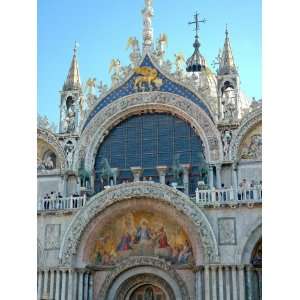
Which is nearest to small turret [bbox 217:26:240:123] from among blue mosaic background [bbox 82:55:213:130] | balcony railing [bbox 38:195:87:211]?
blue mosaic background [bbox 82:55:213:130]

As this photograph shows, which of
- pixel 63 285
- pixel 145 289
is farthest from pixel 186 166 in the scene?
pixel 63 285

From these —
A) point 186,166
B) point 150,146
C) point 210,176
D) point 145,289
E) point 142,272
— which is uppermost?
point 150,146

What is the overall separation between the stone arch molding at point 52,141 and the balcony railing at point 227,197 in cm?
564

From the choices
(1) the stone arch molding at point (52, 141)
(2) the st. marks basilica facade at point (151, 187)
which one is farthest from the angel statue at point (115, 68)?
(1) the stone arch molding at point (52, 141)

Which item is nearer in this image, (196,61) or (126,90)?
(126,90)

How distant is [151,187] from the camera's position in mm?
19172

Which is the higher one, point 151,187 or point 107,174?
point 107,174

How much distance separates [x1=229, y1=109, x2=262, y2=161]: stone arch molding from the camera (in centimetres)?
2014

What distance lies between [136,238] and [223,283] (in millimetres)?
3699

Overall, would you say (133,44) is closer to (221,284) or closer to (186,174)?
(186,174)

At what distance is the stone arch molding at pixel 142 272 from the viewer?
749 inches
